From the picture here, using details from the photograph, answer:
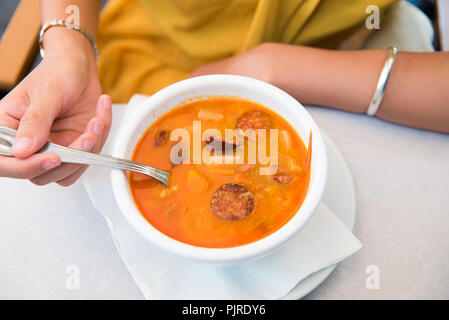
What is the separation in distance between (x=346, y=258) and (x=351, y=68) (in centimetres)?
55

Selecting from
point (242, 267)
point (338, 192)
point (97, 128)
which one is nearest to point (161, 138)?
point (97, 128)

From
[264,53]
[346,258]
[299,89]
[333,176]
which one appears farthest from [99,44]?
[346,258]

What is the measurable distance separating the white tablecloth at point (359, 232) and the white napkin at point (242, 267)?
8 centimetres

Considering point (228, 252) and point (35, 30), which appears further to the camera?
point (35, 30)

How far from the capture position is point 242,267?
904 millimetres

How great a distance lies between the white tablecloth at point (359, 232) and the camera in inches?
36.7

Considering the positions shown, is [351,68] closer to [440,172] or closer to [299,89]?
[299,89]

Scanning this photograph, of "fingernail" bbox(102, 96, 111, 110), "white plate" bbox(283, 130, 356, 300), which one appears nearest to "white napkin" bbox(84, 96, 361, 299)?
"white plate" bbox(283, 130, 356, 300)

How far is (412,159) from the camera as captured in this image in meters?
1.07

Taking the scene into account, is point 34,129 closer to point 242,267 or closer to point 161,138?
point 161,138

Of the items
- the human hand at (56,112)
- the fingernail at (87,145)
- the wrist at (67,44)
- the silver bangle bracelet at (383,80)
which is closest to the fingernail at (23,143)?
the human hand at (56,112)

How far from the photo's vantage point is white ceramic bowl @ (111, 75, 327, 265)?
Answer: 0.75 meters

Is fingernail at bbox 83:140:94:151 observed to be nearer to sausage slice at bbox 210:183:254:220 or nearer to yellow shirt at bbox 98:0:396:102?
sausage slice at bbox 210:183:254:220

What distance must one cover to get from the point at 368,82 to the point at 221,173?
0.54 m
